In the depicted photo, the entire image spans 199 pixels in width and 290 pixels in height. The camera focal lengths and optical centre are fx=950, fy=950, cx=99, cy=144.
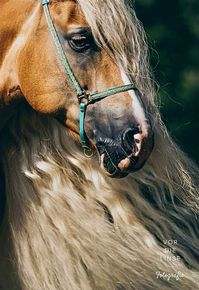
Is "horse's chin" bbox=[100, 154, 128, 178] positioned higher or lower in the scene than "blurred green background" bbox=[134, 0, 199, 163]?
higher

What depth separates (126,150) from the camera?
3576 millimetres

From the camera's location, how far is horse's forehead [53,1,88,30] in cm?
365

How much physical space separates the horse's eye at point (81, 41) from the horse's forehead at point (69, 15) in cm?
5

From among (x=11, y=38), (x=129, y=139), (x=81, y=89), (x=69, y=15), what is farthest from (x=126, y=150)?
(x=11, y=38)

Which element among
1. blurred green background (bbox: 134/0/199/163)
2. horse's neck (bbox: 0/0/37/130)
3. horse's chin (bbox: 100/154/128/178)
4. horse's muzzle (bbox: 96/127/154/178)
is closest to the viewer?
horse's muzzle (bbox: 96/127/154/178)

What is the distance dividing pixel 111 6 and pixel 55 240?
3.63 ft

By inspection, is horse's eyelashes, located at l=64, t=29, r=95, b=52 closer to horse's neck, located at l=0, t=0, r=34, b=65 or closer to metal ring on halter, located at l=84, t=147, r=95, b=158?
horse's neck, located at l=0, t=0, r=34, b=65

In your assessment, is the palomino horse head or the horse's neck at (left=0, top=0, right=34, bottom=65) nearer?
the palomino horse head

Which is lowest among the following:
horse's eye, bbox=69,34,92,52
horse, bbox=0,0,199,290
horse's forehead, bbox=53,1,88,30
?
horse, bbox=0,0,199,290

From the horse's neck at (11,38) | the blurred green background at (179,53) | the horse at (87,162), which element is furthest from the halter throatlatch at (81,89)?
the blurred green background at (179,53)

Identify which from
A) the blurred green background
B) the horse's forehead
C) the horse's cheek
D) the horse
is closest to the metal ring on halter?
the horse

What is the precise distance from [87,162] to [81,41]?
0.65 m

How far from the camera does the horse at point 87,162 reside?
143 inches

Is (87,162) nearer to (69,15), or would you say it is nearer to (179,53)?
(69,15)
